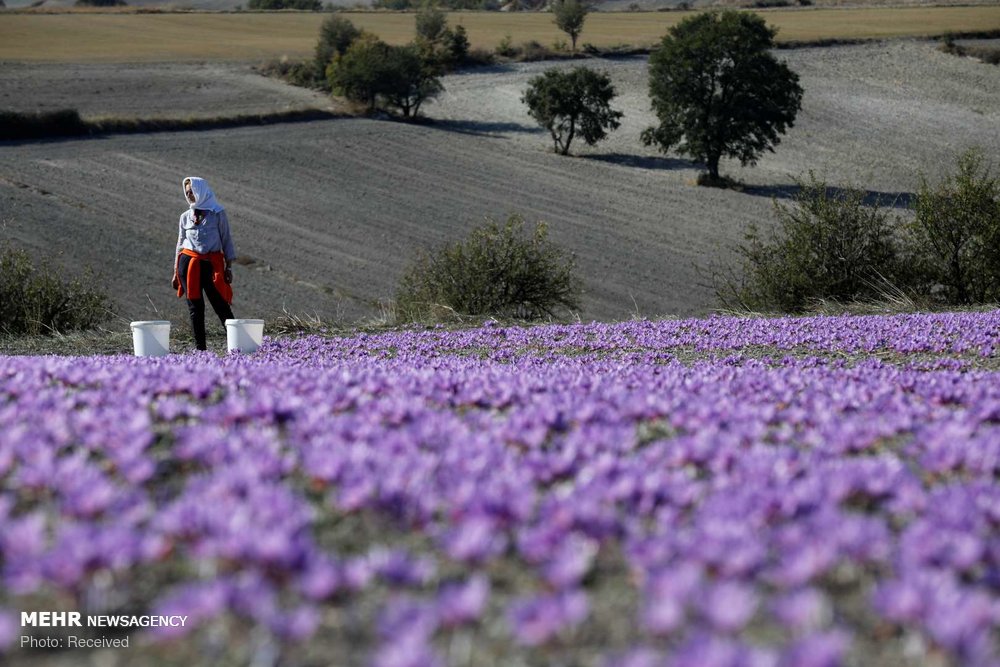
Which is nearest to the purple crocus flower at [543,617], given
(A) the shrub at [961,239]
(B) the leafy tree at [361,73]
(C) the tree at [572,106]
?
(A) the shrub at [961,239]

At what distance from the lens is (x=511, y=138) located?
63062mm

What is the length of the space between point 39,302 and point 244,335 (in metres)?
6.72

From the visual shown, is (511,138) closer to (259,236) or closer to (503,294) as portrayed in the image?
(259,236)

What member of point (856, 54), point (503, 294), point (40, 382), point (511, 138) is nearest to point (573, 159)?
point (511, 138)

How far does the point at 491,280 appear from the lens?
18156 millimetres

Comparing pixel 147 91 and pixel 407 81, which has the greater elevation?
pixel 407 81

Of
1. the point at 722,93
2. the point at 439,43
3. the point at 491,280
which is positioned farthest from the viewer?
the point at 439,43

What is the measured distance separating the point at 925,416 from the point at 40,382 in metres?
3.74

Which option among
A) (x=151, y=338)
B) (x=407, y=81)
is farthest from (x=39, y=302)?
(x=407, y=81)

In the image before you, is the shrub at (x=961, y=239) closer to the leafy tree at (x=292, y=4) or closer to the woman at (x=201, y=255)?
the woman at (x=201, y=255)

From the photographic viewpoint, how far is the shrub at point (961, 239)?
63.8 ft

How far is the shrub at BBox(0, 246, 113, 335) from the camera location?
52.3 ft

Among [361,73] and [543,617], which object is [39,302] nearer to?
[543,617]

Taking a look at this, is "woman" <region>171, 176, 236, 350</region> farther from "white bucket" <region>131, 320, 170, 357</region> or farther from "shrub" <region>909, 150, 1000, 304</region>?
"shrub" <region>909, 150, 1000, 304</region>
